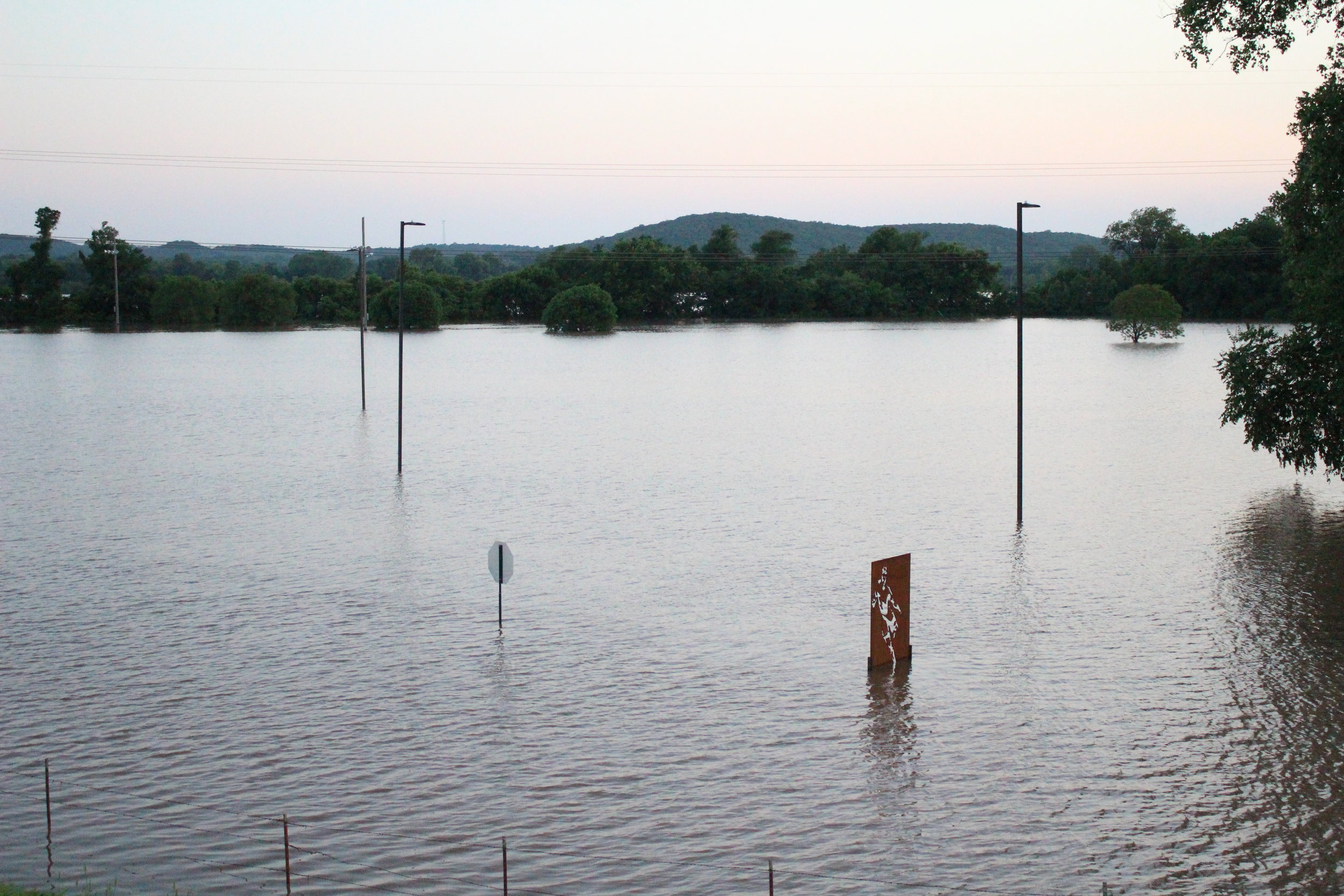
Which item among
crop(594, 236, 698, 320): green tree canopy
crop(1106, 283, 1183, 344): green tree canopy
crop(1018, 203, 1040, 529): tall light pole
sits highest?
crop(594, 236, 698, 320): green tree canopy

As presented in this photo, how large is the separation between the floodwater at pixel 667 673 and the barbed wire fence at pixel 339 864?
0.05 metres

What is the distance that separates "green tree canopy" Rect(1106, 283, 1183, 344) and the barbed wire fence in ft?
371

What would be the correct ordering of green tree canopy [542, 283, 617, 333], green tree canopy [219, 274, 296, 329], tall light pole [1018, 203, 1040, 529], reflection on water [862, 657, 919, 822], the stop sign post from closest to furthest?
1. reflection on water [862, 657, 919, 822]
2. the stop sign post
3. tall light pole [1018, 203, 1040, 529]
4. green tree canopy [542, 283, 617, 333]
5. green tree canopy [219, 274, 296, 329]

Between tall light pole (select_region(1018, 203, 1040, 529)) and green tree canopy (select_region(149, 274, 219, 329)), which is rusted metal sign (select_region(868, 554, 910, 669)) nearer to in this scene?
tall light pole (select_region(1018, 203, 1040, 529))

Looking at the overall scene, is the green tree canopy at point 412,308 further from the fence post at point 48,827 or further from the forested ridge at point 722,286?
the fence post at point 48,827

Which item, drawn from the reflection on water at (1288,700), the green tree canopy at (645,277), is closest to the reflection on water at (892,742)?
the reflection on water at (1288,700)

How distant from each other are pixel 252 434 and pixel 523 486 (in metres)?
17.6

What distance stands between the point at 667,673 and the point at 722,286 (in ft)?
513

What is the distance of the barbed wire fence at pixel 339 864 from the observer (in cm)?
1099

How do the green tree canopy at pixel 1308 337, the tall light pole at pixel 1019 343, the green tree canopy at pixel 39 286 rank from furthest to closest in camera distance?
the green tree canopy at pixel 39 286 < the tall light pole at pixel 1019 343 < the green tree canopy at pixel 1308 337

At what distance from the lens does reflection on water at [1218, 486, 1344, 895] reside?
11.7m

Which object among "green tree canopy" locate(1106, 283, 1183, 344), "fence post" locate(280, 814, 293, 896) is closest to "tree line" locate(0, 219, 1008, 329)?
"green tree canopy" locate(1106, 283, 1183, 344)

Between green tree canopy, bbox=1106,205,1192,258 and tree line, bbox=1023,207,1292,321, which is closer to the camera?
tree line, bbox=1023,207,1292,321

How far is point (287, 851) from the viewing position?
361 inches
